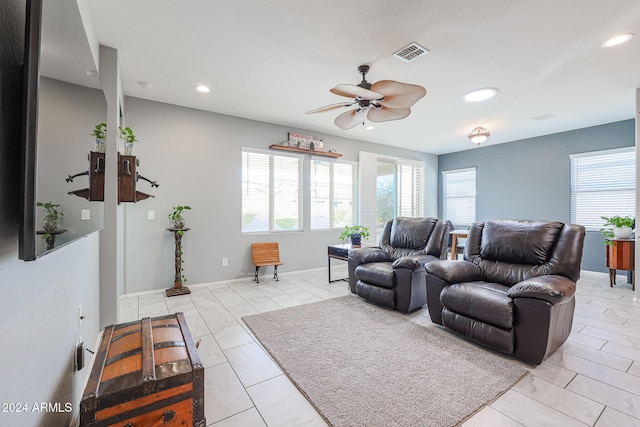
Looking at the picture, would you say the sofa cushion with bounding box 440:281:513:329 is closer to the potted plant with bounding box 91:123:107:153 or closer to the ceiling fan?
the ceiling fan

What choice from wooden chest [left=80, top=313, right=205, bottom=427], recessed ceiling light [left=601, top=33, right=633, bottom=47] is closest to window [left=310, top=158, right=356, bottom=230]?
recessed ceiling light [left=601, top=33, right=633, bottom=47]

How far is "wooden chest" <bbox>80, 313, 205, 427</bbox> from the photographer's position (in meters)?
1.12

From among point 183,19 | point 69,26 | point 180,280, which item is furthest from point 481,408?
point 180,280

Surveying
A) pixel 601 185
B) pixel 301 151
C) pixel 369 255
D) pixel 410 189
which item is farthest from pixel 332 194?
pixel 601 185

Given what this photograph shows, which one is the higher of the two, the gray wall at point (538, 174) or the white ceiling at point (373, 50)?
the white ceiling at point (373, 50)

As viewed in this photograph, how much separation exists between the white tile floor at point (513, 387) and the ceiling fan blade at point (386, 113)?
2.22 metres

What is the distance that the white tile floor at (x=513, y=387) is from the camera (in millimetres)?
1688

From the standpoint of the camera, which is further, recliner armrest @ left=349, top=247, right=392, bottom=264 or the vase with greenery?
recliner armrest @ left=349, top=247, right=392, bottom=264

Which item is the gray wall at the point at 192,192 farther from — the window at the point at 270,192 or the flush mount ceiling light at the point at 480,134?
the flush mount ceiling light at the point at 480,134

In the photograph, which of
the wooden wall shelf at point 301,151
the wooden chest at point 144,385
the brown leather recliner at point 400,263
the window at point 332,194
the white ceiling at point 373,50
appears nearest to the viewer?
the wooden chest at point 144,385

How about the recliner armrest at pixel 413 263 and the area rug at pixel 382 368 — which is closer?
the area rug at pixel 382 368

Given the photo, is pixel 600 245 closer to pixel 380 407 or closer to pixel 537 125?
pixel 537 125

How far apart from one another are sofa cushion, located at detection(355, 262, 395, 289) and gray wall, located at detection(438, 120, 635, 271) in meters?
4.41

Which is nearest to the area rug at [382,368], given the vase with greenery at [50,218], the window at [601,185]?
the vase with greenery at [50,218]
